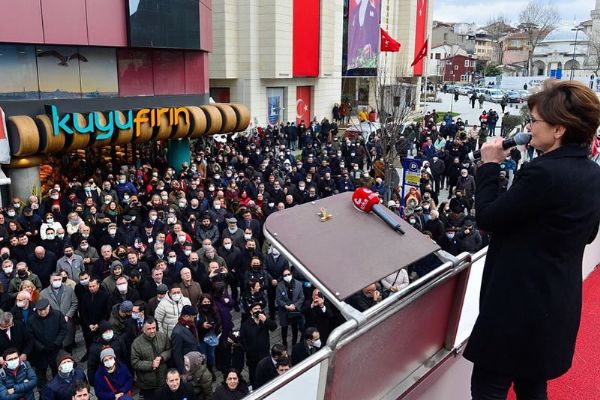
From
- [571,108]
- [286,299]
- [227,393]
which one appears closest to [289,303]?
[286,299]

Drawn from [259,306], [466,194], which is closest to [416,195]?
[466,194]

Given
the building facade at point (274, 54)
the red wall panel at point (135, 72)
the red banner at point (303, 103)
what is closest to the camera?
the red wall panel at point (135, 72)

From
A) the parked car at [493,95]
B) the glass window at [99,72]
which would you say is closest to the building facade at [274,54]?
the glass window at [99,72]

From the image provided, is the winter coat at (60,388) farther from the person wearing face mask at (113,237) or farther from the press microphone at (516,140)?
the press microphone at (516,140)

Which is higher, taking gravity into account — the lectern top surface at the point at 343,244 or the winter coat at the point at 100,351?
the lectern top surface at the point at 343,244

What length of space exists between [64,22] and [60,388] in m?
12.5

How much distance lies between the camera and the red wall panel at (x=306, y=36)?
105 feet

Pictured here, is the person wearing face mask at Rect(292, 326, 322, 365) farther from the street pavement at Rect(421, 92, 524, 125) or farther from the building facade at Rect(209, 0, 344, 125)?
the street pavement at Rect(421, 92, 524, 125)

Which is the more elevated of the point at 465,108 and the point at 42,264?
the point at 465,108

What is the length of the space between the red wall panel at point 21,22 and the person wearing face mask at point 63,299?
8.98m

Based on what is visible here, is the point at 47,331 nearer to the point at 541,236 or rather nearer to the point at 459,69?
the point at 541,236

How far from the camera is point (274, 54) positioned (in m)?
30.0

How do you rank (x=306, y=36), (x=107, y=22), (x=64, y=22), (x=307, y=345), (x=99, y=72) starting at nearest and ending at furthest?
(x=307, y=345) → (x=64, y=22) → (x=107, y=22) → (x=99, y=72) → (x=306, y=36)

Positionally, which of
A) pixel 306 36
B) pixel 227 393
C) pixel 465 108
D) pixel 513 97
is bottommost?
pixel 227 393
